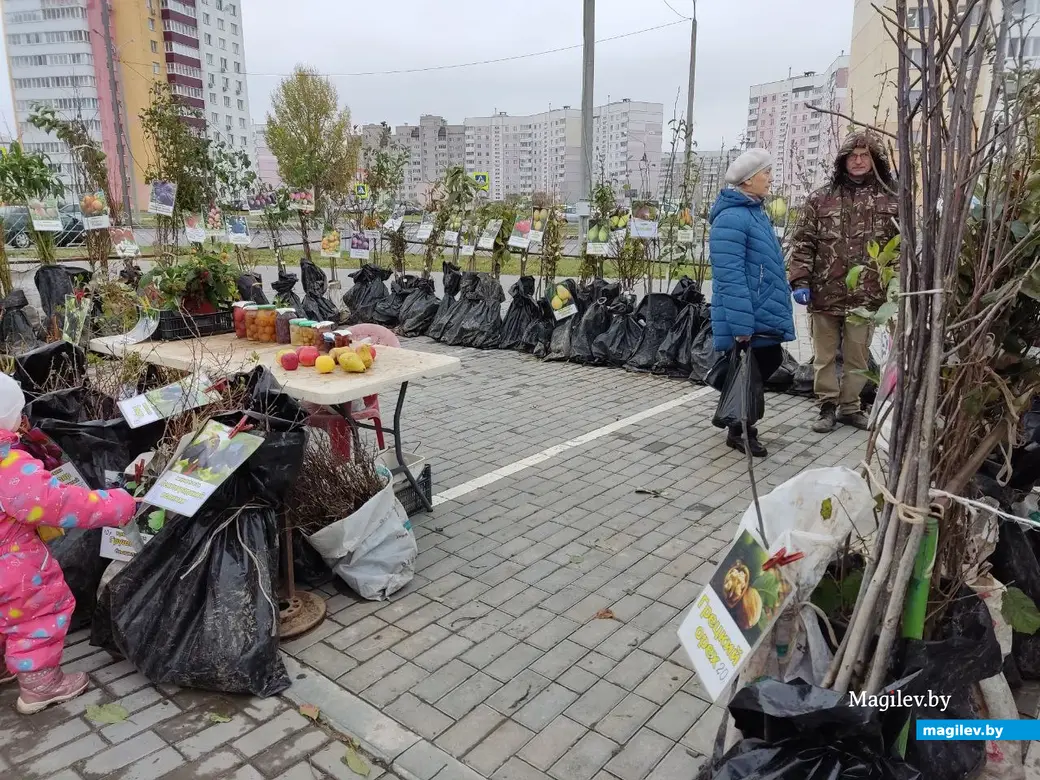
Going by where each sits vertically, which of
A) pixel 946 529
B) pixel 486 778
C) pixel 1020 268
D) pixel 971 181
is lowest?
pixel 486 778

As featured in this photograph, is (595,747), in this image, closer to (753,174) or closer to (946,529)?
(946,529)

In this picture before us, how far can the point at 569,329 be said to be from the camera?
753 cm

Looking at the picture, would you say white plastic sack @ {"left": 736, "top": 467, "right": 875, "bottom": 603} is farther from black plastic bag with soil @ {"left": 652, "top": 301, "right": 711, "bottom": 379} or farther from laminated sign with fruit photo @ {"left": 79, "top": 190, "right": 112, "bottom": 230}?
laminated sign with fruit photo @ {"left": 79, "top": 190, "right": 112, "bottom": 230}

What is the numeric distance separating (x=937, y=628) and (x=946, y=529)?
0.26 metres

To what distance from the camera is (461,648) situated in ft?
9.21

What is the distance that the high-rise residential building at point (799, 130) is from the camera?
7.08 m

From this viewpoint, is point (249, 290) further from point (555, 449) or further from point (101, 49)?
point (101, 49)

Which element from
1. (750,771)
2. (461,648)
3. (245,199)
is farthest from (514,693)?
(245,199)

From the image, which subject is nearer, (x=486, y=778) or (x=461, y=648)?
(x=486, y=778)

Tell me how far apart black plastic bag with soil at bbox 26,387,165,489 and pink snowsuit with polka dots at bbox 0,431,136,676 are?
1.03 ft

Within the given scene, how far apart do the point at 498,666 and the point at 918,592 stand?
4.85 ft

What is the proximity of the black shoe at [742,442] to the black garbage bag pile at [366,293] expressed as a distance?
18.2 feet

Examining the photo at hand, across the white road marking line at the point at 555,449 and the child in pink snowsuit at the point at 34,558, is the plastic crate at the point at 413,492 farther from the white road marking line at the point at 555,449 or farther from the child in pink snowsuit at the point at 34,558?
the child in pink snowsuit at the point at 34,558

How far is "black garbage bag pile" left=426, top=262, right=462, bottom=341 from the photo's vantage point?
28.0ft
